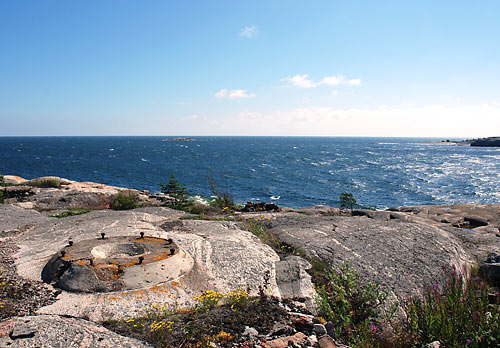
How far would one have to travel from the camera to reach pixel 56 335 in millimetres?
4938

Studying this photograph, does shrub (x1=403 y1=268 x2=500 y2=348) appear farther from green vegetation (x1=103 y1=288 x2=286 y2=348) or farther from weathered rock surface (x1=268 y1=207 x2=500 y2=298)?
weathered rock surface (x1=268 y1=207 x2=500 y2=298)

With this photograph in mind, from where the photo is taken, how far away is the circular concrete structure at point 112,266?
698cm

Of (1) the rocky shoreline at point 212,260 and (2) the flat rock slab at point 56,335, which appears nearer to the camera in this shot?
(2) the flat rock slab at point 56,335

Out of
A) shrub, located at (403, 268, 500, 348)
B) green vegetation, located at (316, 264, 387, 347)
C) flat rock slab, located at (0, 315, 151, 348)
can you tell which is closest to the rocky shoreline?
flat rock slab, located at (0, 315, 151, 348)

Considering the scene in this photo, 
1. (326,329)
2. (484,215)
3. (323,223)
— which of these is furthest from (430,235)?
(484,215)

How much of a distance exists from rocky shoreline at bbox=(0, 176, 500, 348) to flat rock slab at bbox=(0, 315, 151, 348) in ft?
0.05

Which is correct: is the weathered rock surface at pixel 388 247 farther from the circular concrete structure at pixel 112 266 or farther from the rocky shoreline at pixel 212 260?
the circular concrete structure at pixel 112 266

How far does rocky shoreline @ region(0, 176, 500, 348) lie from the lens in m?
5.57

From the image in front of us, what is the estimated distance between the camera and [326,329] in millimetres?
5469

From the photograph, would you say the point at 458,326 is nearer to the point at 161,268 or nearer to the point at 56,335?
the point at 56,335

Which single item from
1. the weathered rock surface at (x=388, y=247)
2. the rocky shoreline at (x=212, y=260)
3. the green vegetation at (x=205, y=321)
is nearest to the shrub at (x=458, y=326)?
the rocky shoreline at (x=212, y=260)

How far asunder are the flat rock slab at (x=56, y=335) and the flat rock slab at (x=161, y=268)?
579 mm

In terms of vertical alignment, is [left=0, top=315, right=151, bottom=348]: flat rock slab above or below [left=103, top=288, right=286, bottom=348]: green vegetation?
above

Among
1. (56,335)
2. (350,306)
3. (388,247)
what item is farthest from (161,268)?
(388,247)
